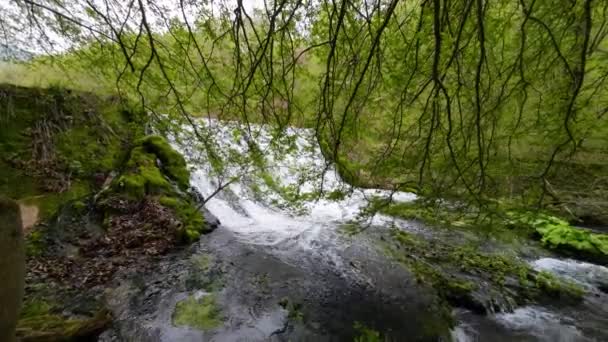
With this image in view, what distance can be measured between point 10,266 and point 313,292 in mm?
3034

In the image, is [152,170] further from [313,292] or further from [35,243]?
[313,292]

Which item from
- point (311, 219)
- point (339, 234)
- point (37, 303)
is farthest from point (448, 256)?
point (37, 303)

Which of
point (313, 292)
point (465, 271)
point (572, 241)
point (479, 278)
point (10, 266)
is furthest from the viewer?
point (572, 241)

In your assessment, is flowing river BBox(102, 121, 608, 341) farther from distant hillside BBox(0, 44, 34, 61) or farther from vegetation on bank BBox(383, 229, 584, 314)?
distant hillside BBox(0, 44, 34, 61)

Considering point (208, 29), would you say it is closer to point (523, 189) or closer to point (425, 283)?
point (523, 189)

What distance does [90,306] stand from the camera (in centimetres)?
315

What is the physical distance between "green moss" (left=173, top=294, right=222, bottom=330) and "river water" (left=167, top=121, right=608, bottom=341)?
4.42 feet

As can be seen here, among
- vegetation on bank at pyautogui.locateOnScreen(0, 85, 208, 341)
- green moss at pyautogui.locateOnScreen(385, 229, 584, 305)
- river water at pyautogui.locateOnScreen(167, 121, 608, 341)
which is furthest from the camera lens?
green moss at pyautogui.locateOnScreen(385, 229, 584, 305)

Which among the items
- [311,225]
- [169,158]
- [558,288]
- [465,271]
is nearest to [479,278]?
[465,271]

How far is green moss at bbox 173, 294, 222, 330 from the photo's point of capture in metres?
3.04

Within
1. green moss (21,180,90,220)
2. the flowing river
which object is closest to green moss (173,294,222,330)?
the flowing river

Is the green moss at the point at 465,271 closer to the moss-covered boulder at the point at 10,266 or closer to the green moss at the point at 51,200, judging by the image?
the moss-covered boulder at the point at 10,266

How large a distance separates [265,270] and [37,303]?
250 cm

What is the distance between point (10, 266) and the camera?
55.4 inches
